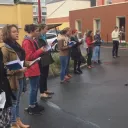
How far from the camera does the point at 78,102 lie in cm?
745

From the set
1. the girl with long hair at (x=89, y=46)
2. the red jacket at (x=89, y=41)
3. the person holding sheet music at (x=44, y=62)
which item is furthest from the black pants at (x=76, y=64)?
the person holding sheet music at (x=44, y=62)

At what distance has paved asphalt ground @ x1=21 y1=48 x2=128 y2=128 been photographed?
5.99 meters

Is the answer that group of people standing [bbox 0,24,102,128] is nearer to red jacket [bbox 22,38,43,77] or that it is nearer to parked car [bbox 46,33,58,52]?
red jacket [bbox 22,38,43,77]

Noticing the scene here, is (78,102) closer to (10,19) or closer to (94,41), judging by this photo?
(94,41)

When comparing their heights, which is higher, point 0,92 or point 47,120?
point 0,92

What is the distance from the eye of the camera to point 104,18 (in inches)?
1236

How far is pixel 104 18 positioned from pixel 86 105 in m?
25.1

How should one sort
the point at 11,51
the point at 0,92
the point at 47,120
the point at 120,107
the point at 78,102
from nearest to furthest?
the point at 0,92 < the point at 11,51 < the point at 47,120 < the point at 120,107 < the point at 78,102

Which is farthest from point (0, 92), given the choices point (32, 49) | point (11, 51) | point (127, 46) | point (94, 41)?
point (127, 46)

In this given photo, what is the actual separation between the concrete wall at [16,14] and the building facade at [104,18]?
15589mm

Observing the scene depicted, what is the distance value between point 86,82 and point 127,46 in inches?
657

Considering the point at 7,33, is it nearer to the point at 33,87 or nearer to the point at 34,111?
the point at 33,87

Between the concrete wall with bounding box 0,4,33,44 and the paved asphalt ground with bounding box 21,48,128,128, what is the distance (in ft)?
15.5

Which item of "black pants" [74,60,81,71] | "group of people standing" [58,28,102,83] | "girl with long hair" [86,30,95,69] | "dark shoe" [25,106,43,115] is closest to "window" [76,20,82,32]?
"group of people standing" [58,28,102,83]
